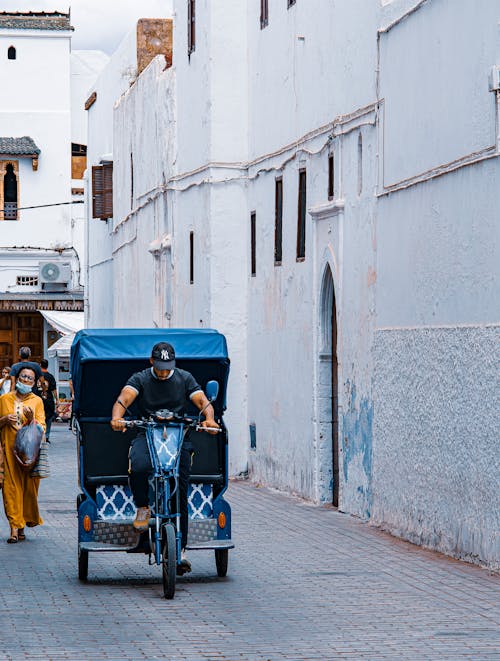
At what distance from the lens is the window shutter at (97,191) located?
36.9m

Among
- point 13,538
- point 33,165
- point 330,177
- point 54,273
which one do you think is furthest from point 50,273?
point 13,538

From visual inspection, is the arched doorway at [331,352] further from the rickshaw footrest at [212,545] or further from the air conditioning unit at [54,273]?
the air conditioning unit at [54,273]

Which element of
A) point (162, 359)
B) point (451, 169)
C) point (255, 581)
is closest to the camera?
point (162, 359)

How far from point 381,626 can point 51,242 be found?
44424mm

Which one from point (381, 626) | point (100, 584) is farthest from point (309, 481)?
point (381, 626)

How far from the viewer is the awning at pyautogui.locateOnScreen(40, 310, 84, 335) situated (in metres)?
44.9

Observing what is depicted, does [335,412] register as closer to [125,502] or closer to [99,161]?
[125,502]

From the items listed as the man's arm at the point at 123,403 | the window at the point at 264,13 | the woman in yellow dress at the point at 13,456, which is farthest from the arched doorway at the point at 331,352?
the man's arm at the point at 123,403

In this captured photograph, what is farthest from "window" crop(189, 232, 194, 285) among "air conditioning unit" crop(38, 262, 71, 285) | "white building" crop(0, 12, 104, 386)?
"white building" crop(0, 12, 104, 386)

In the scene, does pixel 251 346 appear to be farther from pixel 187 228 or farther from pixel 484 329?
pixel 484 329

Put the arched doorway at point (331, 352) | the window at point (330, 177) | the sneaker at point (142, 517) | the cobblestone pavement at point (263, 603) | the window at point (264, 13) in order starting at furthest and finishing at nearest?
the window at point (264, 13), the arched doorway at point (331, 352), the window at point (330, 177), the sneaker at point (142, 517), the cobblestone pavement at point (263, 603)

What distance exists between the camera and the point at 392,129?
1519 cm

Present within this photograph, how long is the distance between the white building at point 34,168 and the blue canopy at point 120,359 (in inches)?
1521

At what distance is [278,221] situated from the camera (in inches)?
815
